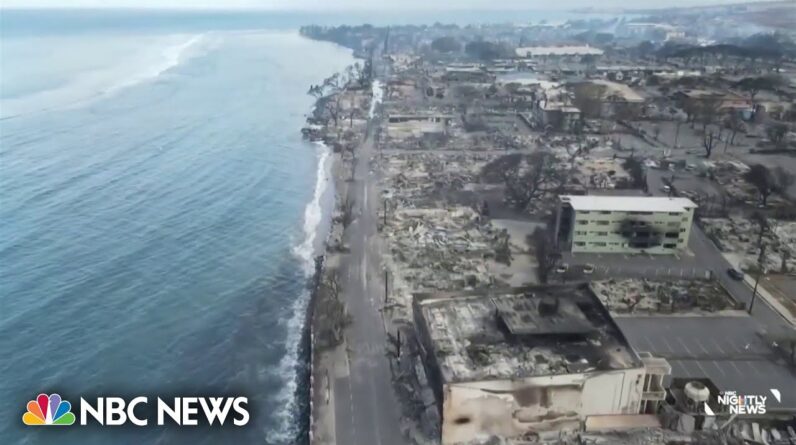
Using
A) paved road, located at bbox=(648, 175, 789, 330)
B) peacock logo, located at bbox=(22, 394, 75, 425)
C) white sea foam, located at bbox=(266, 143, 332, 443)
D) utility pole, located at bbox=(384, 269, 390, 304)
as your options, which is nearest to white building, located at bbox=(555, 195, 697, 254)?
paved road, located at bbox=(648, 175, 789, 330)

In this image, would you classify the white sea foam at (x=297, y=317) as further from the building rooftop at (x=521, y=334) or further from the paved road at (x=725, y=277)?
the paved road at (x=725, y=277)

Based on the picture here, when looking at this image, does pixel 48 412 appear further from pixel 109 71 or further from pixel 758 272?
pixel 109 71

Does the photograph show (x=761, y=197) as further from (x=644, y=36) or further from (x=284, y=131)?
(x=644, y=36)

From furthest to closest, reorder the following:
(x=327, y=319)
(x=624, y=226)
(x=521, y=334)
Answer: (x=624, y=226), (x=327, y=319), (x=521, y=334)

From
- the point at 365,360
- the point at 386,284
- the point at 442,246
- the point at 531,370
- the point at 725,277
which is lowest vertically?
the point at 365,360

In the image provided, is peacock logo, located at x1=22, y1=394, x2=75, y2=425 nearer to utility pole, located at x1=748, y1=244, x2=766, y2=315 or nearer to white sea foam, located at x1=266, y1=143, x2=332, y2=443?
white sea foam, located at x1=266, y1=143, x2=332, y2=443

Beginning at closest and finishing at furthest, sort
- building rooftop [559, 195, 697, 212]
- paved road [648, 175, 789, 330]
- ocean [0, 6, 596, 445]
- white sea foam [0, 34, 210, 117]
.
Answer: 1. ocean [0, 6, 596, 445]
2. paved road [648, 175, 789, 330]
3. building rooftop [559, 195, 697, 212]
4. white sea foam [0, 34, 210, 117]

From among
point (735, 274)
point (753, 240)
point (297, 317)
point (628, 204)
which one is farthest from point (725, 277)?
point (297, 317)
